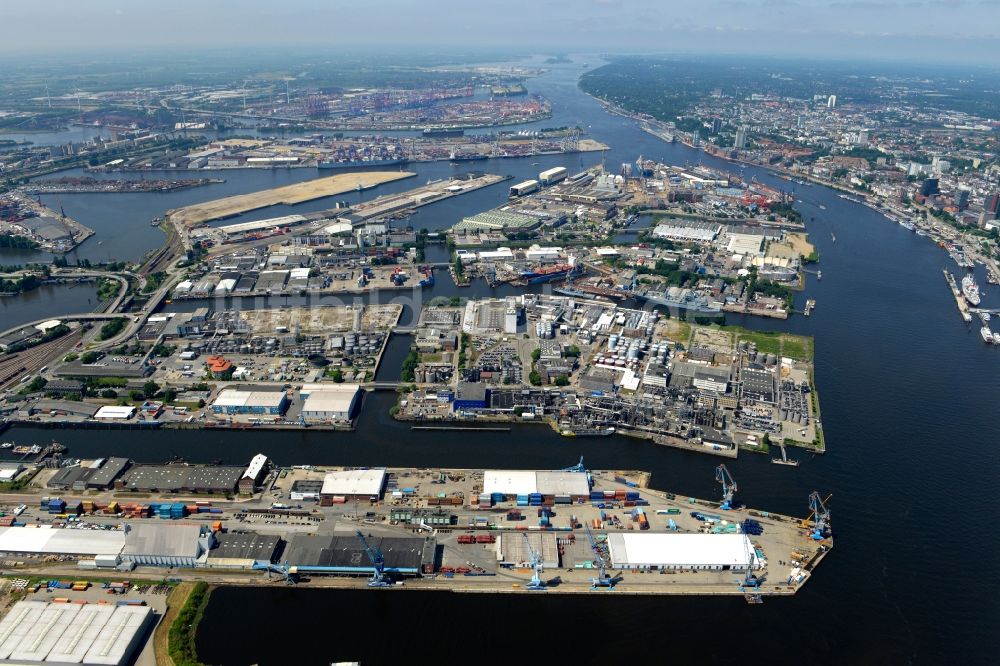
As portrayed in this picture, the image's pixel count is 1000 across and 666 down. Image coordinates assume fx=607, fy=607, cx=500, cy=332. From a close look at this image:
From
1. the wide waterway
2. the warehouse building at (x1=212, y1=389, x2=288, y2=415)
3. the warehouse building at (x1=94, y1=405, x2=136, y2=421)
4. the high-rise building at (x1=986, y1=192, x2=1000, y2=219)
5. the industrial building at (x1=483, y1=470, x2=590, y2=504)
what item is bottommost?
the wide waterway

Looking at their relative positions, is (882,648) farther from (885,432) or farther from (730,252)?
(730,252)

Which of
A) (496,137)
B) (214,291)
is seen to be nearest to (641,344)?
(214,291)

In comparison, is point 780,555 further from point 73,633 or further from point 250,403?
point 250,403

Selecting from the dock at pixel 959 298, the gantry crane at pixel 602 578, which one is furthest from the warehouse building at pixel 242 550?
the dock at pixel 959 298

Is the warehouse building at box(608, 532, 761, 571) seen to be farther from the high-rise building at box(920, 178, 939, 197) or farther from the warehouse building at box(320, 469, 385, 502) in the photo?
the high-rise building at box(920, 178, 939, 197)

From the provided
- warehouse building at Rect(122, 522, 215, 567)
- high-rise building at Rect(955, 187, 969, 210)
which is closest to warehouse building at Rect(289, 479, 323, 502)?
warehouse building at Rect(122, 522, 215, 567)
